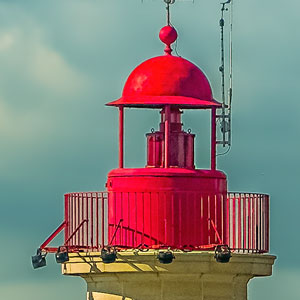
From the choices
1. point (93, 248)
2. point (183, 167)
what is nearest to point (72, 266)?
point (93, 248)

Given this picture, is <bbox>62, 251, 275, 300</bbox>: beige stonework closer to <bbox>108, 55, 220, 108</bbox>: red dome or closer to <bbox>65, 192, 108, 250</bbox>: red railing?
<bbox>65, 192, 108, 250</bbox>: red railing

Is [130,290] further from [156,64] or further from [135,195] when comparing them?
[156,64]


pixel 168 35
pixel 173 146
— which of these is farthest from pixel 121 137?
pixel 168 35

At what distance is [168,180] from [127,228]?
133cm

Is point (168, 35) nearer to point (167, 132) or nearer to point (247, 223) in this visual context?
point (167, 132)

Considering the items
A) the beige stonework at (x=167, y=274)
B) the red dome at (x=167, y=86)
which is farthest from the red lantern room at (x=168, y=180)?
the beige stonework at (x=167, y=274)

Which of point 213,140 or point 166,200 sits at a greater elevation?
point 213,140

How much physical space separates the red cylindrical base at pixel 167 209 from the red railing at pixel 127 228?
11 cm

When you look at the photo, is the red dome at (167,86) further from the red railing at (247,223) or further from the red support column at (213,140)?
the red railing at (247,223)

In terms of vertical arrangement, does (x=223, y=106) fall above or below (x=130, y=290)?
above

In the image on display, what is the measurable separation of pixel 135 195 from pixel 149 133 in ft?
4.76

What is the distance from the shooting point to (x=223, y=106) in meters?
39.7

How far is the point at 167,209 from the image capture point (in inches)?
1522

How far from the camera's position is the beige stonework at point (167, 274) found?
1491 inches
